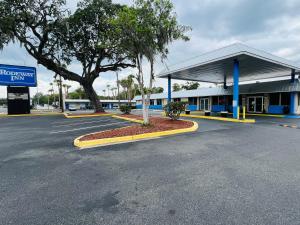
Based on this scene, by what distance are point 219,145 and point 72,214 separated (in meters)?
5.29

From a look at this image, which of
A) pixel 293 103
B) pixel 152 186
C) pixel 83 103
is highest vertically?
pixel 83 103

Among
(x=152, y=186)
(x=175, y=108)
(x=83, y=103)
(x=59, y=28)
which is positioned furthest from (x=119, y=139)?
(x=83, y=103)

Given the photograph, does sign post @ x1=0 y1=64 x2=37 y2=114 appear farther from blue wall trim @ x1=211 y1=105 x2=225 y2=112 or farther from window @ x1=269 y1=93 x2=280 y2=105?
window @ x1=269 y1=93 x2=280 y2=105

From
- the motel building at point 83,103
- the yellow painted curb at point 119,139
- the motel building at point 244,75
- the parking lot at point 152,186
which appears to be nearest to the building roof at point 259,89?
the motel building at point 244,75

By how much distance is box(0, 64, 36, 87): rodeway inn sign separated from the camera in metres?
21.8

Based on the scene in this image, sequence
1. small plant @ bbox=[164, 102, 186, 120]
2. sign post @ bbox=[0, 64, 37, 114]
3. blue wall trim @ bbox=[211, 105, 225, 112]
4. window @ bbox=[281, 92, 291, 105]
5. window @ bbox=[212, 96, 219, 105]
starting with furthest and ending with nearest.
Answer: window @ bbox=[212, 96, 219, 105]
blue wall trim @ bbox=[211, 105, 225, 112]
sign post @ bbox=[0, 64, 37, 114]
window @ bbox=[281, 92, 291, 105]
small plant @ bbox=[164, 102, 186, 120]

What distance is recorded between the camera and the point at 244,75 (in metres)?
22.6

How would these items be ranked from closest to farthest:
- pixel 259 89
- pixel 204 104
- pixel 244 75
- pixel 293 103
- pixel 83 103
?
pixel 293 103
pixel 259 89
pixel 244 75
pixel 204 104
pixel 83 103

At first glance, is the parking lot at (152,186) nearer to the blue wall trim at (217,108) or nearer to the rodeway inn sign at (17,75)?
the blue wall trim at (217,108)

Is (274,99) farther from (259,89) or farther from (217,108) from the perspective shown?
(217,108)

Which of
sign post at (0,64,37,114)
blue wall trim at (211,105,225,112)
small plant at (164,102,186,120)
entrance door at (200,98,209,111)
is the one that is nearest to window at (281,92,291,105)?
blue wall trim at (211,105,225,112)

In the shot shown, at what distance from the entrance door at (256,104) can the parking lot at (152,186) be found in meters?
18.6

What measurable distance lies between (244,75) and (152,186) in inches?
968

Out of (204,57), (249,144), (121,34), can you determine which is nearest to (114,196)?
(249,144)
